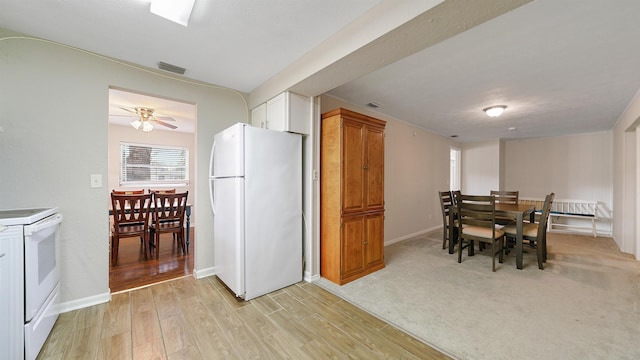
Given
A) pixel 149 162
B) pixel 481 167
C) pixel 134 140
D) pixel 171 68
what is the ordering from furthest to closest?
pixel 481 167
pixel 149 162
pixel 134 140
pixel 171 68

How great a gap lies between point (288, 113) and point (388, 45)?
123 cm

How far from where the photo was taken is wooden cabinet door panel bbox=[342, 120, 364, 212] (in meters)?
2.67

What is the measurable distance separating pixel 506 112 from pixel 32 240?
226 inches

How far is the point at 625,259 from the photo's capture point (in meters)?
3.52

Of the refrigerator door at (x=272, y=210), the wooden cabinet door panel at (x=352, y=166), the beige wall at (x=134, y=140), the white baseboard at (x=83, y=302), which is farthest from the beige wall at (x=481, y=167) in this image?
the white baseboard at (x=83, y=302)

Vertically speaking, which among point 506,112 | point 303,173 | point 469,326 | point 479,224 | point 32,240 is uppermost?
point 506,112

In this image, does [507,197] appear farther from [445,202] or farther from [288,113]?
[288,113]

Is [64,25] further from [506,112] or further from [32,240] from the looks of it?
[506,112]

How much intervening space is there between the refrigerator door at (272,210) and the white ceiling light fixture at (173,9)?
3.14 feet

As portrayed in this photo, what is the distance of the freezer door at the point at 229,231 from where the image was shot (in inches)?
90.4

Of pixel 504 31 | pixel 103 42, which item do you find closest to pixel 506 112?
pixel 504 31

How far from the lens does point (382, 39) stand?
162 centimetres

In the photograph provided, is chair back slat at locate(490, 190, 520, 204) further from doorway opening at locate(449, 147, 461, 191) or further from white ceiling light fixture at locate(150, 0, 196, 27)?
white ceiling light fixture at locate(150, 0, 196, 27)

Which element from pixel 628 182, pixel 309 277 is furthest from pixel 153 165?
pixel 628 182
